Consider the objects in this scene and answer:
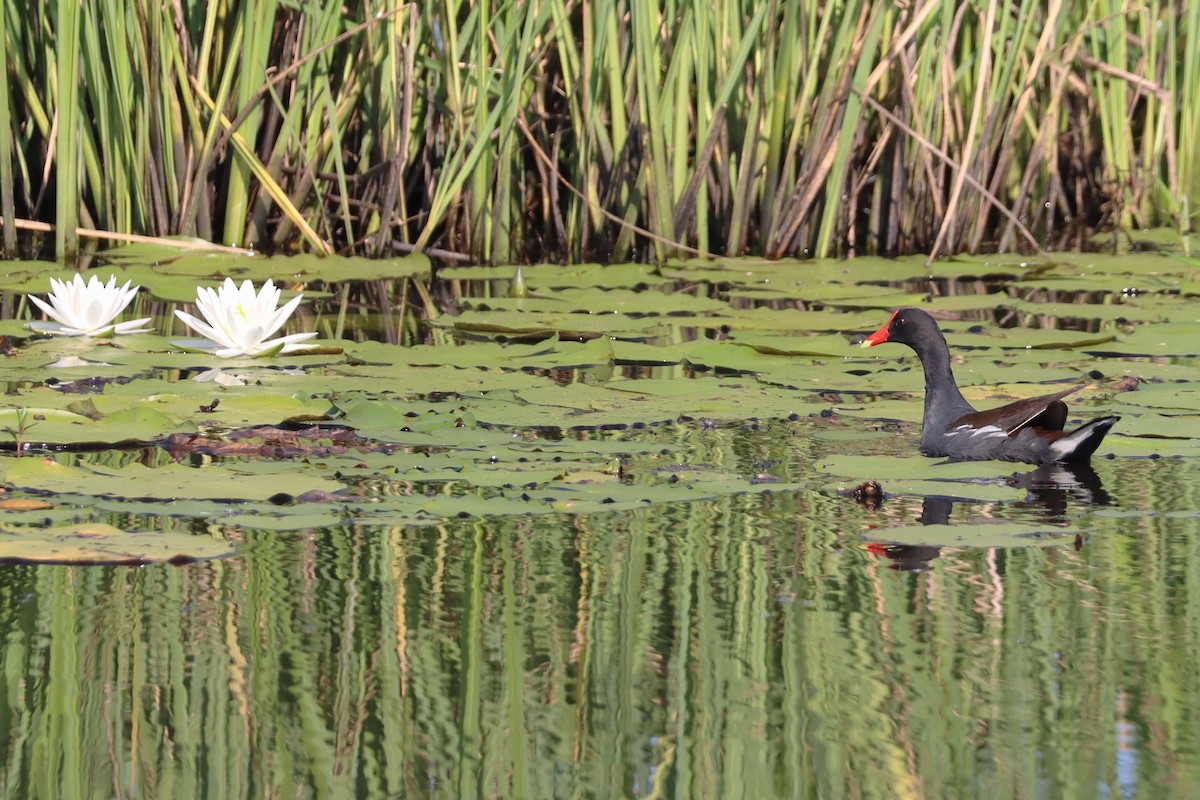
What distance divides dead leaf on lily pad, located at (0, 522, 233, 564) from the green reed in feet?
13.8

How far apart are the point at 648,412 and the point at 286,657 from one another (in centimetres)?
203

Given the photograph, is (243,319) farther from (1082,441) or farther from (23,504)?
(1082,441)

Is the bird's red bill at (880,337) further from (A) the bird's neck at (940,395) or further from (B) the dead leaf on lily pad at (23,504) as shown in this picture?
(B) the dead leaf on lily pad at (23,504)

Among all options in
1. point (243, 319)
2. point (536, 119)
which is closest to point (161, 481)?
point (243, 319)

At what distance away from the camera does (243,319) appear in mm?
5230

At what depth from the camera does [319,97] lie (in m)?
7.95

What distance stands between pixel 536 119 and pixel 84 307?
11.7 feet

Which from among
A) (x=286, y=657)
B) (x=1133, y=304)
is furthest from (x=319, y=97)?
(x=286, y=657)

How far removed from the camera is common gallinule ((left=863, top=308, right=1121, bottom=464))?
4.17 meters

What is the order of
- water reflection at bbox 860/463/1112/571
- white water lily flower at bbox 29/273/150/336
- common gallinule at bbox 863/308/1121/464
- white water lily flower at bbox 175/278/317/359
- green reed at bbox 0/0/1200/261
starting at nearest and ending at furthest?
water reflection at bbox 860/463/1112/571 → common gallinule at bbox 863/308/1121/464 → white water lily flower at bbox 175/278/317/359 → white water lily flower at bbox 29/273/150/336 → green reed at bbox 0/0/1200/261

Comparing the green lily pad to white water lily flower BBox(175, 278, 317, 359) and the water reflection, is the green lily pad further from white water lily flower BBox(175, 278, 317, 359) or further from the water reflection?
white water lily flower BBox(175, 278, 317, 359)

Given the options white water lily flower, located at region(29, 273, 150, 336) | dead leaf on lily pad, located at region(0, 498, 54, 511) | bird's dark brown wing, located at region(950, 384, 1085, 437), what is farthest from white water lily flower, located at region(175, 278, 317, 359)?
Result: bird's dark brown wing, located at region(950, 384, 1085, 437)

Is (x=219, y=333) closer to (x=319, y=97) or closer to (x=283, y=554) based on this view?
(x=283, y=554)

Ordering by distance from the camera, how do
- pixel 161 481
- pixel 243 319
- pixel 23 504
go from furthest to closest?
1. pixel 243 319
2. pixel 161 481
3. pixel 23 504
